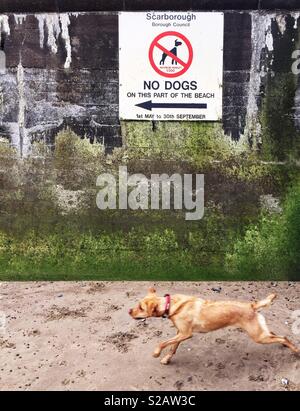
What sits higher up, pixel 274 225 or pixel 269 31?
pixel 269 31

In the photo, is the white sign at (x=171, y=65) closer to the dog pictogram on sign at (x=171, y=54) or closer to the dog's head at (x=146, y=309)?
the dog pictogram on sign at (x=171, y=54)

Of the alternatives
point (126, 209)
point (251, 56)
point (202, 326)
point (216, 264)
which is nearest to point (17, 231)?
point (126, 209)

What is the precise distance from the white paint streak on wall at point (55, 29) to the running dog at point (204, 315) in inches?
143

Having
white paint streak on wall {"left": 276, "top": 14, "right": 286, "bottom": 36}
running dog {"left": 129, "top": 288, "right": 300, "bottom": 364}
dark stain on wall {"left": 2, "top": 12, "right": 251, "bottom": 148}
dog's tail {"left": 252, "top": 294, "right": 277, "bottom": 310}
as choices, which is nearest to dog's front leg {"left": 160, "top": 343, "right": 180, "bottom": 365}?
running dog {"left": 129, "top": 288, "right": 300, "bottom": 364}

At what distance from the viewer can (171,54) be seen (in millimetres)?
6562

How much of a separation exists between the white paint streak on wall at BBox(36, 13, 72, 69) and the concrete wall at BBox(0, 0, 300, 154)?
12mm

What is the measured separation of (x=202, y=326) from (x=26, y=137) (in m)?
3.65

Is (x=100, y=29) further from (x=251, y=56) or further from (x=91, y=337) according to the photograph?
(x=91, y=337)

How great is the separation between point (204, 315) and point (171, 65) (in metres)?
3.45

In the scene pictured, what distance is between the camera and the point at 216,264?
6797mm

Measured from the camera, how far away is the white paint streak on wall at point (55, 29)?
260 inches

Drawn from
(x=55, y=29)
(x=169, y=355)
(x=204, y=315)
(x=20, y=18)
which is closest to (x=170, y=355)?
(x=169, y=355)

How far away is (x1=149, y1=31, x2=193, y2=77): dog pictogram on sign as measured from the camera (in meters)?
6.53

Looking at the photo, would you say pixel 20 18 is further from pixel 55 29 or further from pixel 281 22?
pixel 281 22
